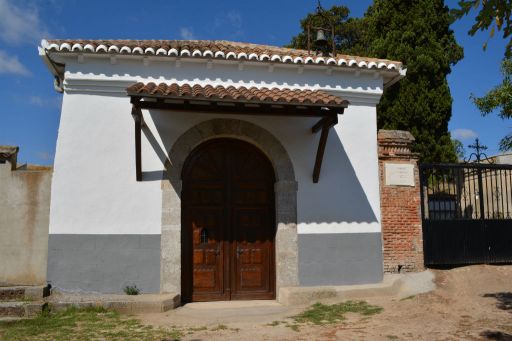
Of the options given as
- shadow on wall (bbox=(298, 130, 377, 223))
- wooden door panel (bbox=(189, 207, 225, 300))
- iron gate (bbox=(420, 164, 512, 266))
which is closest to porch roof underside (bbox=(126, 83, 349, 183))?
shadow on wall (bbox=(298, 130, 377, 223))

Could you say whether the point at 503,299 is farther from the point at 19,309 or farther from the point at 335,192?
the point at 19,309

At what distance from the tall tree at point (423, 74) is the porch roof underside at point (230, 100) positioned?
7956mm

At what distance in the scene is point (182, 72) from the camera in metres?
7.98

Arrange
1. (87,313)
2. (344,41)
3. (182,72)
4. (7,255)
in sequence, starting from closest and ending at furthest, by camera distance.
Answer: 1. (87,313)
2. (7,255)
3. (182,72)
4. (344,41)

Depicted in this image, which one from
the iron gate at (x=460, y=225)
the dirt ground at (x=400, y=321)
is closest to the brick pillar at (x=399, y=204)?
the iron gate at (x=460, y=225)

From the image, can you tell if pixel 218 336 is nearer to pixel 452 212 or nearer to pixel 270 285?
pixel 270 285

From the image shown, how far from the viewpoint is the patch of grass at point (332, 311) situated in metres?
6.37

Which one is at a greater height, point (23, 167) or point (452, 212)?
point (23, 167)

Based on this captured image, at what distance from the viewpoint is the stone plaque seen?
28.5 ft

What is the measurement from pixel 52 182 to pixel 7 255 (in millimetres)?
1402

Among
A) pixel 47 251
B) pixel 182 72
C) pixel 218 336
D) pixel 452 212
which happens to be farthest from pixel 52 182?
pixel 452 212

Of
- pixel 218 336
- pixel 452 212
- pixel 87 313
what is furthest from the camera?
pixel 452 212

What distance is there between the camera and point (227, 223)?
793cm

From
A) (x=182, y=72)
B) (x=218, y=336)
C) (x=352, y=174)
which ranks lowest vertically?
(x=218, y=336)
